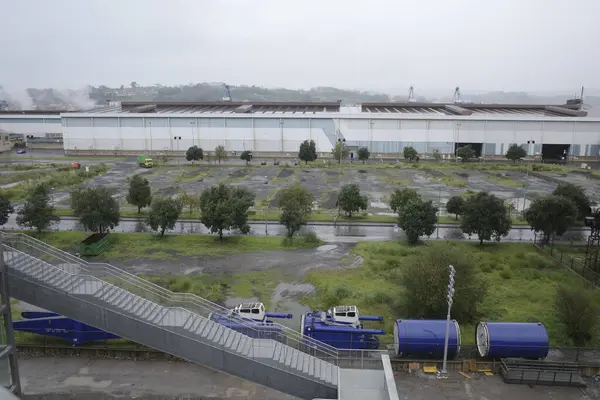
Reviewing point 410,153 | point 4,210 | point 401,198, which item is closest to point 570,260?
point 401,198

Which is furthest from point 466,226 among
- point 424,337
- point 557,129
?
point 557,129

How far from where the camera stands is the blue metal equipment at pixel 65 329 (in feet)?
42.3

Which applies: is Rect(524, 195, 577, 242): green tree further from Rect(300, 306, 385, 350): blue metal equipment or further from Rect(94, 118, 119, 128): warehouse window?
Rect(94, 118, 119, 128): warehouse window

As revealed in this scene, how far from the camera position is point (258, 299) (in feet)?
53.3

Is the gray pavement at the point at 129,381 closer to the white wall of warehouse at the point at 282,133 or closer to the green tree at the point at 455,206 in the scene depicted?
the green tree at the point at 455,206

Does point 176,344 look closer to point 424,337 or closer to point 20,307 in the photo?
point 424,337

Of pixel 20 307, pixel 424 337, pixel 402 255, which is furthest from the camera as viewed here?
pixel 402 255

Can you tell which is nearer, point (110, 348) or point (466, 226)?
point (110, 348)

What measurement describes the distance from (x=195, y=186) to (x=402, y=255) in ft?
61.2

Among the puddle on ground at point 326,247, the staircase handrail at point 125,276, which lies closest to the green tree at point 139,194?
the puddle on ground at point 326,247

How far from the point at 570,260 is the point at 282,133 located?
3418 centimetres

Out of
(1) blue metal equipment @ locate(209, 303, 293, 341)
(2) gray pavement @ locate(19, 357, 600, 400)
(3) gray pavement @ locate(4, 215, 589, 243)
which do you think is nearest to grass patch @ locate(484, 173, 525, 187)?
(3) gray pavement @ locate(4, 215, 589, 243)

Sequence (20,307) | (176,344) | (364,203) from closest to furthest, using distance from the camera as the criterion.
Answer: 1. (176,344)
2. (20,307)
3. (364,203)

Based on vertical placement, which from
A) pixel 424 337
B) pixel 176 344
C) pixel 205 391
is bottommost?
pixel 205 391
